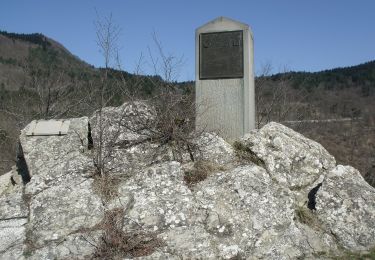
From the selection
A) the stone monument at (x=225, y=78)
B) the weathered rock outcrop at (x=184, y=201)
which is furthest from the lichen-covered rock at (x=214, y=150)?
the stone monument at (x=225, y=78)

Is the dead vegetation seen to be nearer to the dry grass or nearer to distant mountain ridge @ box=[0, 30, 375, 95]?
the dry grass

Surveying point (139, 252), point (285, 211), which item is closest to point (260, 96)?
point (285, 211)

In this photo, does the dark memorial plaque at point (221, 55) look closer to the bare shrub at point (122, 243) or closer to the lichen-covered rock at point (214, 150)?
the lichen-covered rock at point (214, 150)

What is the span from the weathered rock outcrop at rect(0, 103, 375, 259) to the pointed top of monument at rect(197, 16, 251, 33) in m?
1.79

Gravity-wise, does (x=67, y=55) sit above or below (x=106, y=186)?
above

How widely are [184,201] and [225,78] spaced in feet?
8.82

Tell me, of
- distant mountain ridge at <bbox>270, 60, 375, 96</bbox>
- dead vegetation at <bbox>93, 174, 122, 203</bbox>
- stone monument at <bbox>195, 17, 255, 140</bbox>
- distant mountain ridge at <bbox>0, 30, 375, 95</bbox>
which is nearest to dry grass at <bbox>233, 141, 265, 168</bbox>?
stone monument at <bbox>195, 17, 255, 140</bbox>

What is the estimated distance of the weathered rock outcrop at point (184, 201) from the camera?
4.99 m

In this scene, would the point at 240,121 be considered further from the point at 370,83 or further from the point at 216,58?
the point at 370,83

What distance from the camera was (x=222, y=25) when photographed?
7.41 m

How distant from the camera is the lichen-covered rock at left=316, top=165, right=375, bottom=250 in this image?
213 inches

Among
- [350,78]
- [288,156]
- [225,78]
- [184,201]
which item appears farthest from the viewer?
[350,78]

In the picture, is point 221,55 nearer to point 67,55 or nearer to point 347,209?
point 347,209

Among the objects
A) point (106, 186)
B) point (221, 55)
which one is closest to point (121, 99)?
point (221, 55)
